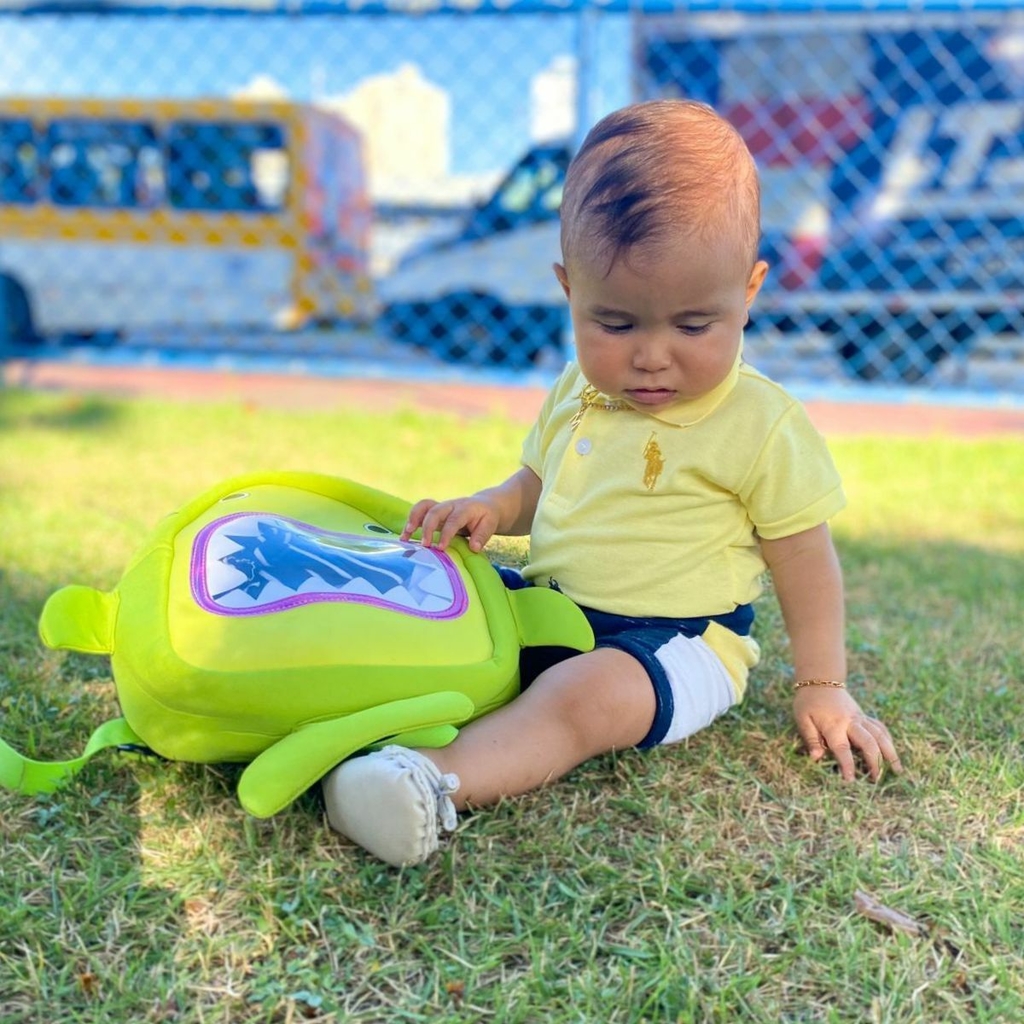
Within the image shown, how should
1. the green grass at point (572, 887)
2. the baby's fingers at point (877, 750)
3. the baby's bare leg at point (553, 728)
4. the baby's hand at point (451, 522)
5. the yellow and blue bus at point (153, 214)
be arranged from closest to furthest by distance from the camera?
the green grass at point (572, 887)
the baby's bare leg at point (553, 728)
the baby's fingers at point (877, 750)
the baby's hand at point (451, 522)
the yellow and blue bus at point (153, 214)

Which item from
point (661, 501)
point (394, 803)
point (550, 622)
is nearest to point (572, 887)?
point (394, 803)

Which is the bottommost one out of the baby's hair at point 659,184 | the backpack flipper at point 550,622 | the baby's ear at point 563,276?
the backpack flipper at point 550,622

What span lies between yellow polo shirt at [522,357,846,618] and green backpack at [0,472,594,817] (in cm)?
10

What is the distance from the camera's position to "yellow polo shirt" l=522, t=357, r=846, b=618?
4.29 feet

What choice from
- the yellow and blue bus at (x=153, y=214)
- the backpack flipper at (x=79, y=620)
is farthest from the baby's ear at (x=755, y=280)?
the yellow and blue bus at (x=153, y=214)

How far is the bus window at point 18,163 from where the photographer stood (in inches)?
252

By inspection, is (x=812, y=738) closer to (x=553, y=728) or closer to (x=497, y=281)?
(x=553, y=728)

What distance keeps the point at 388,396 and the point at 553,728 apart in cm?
287

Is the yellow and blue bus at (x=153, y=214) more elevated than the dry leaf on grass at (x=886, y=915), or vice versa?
the dry leaf on grass at (x=886, y=915)

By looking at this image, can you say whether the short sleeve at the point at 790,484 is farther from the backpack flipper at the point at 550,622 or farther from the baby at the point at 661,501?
the backpack flipper at the point at 550,622

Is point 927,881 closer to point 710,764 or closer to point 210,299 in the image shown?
point 710,764

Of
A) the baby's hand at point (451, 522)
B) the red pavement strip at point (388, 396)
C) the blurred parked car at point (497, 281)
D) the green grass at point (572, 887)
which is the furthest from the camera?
the blurred parked car at point (497, 281)

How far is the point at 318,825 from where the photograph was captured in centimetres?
110

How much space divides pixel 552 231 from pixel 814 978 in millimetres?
4516
